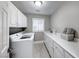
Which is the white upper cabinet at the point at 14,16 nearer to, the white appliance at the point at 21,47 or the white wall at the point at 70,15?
the white appliance at the point at 21,47

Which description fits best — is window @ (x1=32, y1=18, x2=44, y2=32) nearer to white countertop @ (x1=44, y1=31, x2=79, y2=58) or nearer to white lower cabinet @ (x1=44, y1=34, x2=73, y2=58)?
white lower cabinet @ (x1=44, y1=34, x2=73, y2=58)

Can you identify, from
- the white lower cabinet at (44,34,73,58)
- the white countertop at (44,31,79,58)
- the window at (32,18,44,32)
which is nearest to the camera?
the white countertop at (44,31,79,58)

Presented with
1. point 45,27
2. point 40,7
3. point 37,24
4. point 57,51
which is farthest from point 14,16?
point 45,27

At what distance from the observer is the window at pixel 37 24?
17.1 ft

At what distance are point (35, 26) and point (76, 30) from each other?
145 inches

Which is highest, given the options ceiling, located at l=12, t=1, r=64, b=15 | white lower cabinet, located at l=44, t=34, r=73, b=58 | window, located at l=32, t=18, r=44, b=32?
ceiling, located at l=12, t=1, r=64, b=15

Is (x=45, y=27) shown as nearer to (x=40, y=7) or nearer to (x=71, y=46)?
(x=40, y=7)

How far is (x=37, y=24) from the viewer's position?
530cm

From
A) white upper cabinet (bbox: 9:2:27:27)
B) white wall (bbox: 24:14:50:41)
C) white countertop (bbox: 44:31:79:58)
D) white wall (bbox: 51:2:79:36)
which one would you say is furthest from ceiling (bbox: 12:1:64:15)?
white countertop (bbox: 44:31:79:58)

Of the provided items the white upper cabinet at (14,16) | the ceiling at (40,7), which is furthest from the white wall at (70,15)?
the white upper cabinet at (14,16)

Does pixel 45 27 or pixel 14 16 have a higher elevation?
pixel 14 16

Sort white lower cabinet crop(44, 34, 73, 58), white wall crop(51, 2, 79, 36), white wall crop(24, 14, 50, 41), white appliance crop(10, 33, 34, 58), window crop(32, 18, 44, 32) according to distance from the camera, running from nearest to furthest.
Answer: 1. white lower cabinet crop(44, 34, 73, 58)
2. white appliance crop(10, 33, 34, 58)
3. white wall crop(51, 2, 79, 36)
4. white wall crop(24, 14, 50, 41)
5. window crop(32, 18, 44, 32)

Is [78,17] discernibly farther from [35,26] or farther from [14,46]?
[35,26]

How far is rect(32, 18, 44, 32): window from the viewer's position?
5.21m
